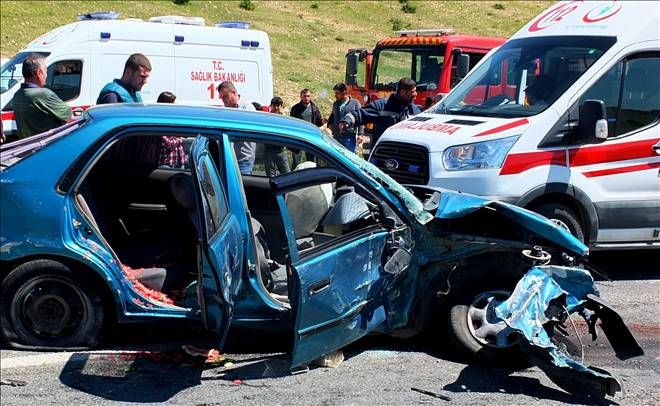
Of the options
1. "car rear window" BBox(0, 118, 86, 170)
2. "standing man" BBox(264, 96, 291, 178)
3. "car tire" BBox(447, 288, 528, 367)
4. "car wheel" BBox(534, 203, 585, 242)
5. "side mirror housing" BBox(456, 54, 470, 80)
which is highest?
"side mirror housing" BBox(456, 54, 470, 80)

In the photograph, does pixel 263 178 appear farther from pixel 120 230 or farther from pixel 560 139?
pixel 560 139

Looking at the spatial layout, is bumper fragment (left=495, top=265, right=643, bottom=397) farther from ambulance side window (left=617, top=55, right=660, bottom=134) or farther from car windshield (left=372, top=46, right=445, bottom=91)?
car windshield (left=372, top=46, right=445, bottom=91)

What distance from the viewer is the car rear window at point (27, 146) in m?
4.73

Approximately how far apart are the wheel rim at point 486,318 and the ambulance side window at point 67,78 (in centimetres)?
892

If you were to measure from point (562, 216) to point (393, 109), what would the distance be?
299cm

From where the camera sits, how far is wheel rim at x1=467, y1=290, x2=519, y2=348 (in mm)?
5030

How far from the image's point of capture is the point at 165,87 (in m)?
13.0

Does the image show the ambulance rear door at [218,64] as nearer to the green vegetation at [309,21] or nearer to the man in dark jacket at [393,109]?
the man in dark jacket at [393,109]

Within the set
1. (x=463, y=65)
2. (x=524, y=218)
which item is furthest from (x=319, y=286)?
(x=463, y=65)

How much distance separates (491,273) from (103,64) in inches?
352

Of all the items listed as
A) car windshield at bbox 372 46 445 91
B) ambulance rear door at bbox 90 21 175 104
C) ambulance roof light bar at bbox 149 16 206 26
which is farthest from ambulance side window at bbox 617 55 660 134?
ambulance roof light bar at bbox 149 16 206 26

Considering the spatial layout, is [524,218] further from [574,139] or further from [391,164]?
[391,164]

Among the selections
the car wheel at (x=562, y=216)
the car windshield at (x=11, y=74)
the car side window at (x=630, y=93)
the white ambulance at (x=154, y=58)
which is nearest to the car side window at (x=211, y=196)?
the car wheel at (x=562, y=216)

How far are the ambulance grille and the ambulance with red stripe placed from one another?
1 centimetres
